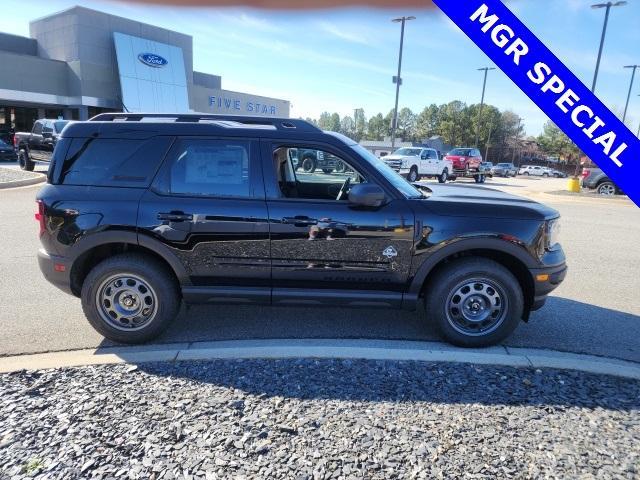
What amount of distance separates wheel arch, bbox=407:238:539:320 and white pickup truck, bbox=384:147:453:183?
1924cm

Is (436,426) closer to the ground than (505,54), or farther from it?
closer to the ground

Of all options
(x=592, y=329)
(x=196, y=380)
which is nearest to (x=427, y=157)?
(x=592, y=329)

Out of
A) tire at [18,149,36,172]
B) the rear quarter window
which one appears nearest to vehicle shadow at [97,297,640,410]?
the rear quarter window

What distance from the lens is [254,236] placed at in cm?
369

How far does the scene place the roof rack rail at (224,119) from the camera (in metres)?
3.88

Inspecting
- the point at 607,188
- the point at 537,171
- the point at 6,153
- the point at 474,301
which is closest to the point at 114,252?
the point at 474,301

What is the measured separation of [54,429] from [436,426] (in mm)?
2243

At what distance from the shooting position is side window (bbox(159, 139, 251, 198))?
3729 mm

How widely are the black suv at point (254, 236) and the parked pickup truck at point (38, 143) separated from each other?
54.0 ft

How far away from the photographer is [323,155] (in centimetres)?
392

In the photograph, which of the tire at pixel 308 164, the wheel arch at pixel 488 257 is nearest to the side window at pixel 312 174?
the tire at pixel 308 164

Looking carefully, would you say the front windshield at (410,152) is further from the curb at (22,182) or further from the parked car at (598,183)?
the curb at (22,182)

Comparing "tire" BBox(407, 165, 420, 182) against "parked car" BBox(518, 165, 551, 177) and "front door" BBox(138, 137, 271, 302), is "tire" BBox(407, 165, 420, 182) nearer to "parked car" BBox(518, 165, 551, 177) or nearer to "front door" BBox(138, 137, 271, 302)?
"front door" BBox(138, 137, 271, 302)

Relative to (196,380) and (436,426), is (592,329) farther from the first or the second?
(196,380)
